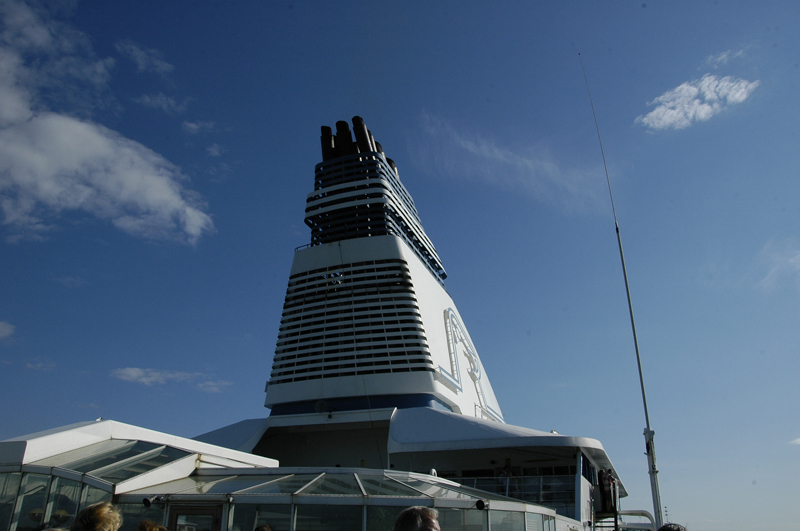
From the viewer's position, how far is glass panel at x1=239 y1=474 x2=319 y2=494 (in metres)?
8.40

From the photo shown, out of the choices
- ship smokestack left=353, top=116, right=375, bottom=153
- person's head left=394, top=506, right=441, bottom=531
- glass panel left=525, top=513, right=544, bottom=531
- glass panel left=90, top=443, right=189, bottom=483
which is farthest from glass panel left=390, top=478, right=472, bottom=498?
ship smokestack left=353, top=116, right=375, bottom=153

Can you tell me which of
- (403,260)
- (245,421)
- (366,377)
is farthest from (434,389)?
(245,421)

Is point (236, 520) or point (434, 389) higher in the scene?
point (434, 389)

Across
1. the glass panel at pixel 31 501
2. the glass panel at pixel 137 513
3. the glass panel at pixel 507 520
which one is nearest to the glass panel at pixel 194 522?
the glass panel at pixel 137 513

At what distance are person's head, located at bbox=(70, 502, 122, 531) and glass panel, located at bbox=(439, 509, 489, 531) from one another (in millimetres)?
5534

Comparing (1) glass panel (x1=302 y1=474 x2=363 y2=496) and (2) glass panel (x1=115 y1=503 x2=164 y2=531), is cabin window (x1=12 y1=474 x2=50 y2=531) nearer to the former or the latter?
(2) glass panel (x1=115 y1=503 x2=164 y2=531)

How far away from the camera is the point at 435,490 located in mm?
9000

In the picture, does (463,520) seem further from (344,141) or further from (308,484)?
(344,141)

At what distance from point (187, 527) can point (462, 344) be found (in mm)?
28881

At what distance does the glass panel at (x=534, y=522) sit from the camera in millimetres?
9570

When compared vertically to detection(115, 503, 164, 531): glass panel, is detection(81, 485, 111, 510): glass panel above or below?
above

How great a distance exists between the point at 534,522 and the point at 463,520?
2365 mm

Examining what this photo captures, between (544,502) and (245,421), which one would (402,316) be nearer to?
(245,421)

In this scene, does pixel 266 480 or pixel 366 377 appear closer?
pixel 266 480
